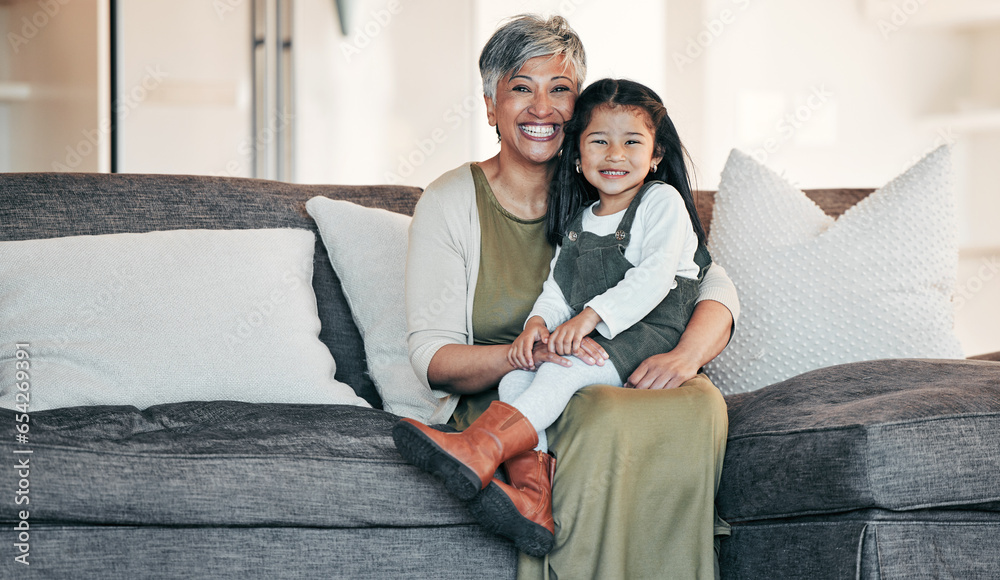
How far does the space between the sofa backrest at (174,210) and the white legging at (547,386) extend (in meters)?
0.47

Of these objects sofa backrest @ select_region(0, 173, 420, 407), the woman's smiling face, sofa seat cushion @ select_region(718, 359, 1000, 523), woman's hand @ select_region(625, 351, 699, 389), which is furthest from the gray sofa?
the woman's smiling face

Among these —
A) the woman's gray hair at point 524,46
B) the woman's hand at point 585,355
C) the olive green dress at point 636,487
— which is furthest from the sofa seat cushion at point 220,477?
the woman's gray hair at point 524,46

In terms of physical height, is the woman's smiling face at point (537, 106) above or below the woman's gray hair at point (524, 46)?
below

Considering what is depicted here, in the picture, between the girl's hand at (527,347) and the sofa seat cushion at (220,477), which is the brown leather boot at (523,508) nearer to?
the sofa seat cushion at (220,477)

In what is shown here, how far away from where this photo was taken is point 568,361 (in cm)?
136

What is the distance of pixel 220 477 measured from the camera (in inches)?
46.4

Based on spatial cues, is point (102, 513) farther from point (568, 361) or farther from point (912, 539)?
point (912, 539)

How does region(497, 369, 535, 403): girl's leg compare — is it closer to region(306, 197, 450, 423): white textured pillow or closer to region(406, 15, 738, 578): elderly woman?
region(406, 15, 738, 578): elderly woman

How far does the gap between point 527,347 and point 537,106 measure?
48 centimetres

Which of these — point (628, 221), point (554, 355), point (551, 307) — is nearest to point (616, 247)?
point (628, 221)

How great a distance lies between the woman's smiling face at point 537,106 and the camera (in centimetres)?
159

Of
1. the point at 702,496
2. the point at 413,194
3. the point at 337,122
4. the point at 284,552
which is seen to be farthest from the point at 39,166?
the point at 702,496

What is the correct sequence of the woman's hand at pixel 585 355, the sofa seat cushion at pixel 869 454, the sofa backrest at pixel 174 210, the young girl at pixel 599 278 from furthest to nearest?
the sofa backrest at pixel 174 210 → the woman's hand at pixel 585 355 → the young girl at pixel 599 278 → the sofa seat cushion at pixel 869 454

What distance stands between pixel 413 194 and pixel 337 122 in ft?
5.71
